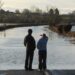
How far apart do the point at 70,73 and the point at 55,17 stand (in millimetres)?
134171

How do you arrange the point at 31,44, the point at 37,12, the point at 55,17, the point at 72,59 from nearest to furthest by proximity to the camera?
the point at 31,44
the point at 72,59
the point at 55,17
the point at 37,12

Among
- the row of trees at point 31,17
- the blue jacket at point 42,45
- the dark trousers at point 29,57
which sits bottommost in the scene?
the row of trees at point 31,17

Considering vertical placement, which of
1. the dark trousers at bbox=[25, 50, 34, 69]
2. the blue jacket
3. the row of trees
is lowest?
the row of trees

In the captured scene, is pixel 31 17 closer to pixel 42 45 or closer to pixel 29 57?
pixel 29 57

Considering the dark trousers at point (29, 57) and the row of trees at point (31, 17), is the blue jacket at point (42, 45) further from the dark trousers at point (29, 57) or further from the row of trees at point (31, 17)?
the row of trees at point (31, 17)

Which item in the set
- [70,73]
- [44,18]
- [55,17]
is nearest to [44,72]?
[70,73]

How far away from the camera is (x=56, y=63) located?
73.9ft

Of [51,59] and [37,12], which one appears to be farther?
[37,12]

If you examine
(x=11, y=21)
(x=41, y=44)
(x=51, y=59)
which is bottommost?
(x=11, y=21)

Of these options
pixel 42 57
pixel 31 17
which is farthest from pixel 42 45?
pixel 31 17

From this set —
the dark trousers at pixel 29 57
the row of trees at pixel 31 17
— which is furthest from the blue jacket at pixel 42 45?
the row of trees at pixel 31 17

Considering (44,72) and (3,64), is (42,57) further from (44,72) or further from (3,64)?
(3,64)

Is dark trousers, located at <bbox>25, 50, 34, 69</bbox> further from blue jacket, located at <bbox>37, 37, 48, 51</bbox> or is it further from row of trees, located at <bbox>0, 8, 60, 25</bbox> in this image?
row of trees, located at <bbox>0, 8, 60, 25</bbox>

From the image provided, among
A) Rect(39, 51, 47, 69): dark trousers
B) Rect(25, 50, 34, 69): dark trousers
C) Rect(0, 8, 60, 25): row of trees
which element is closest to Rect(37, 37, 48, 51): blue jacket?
Rect(39, 51, 47, 69): dark trousers
